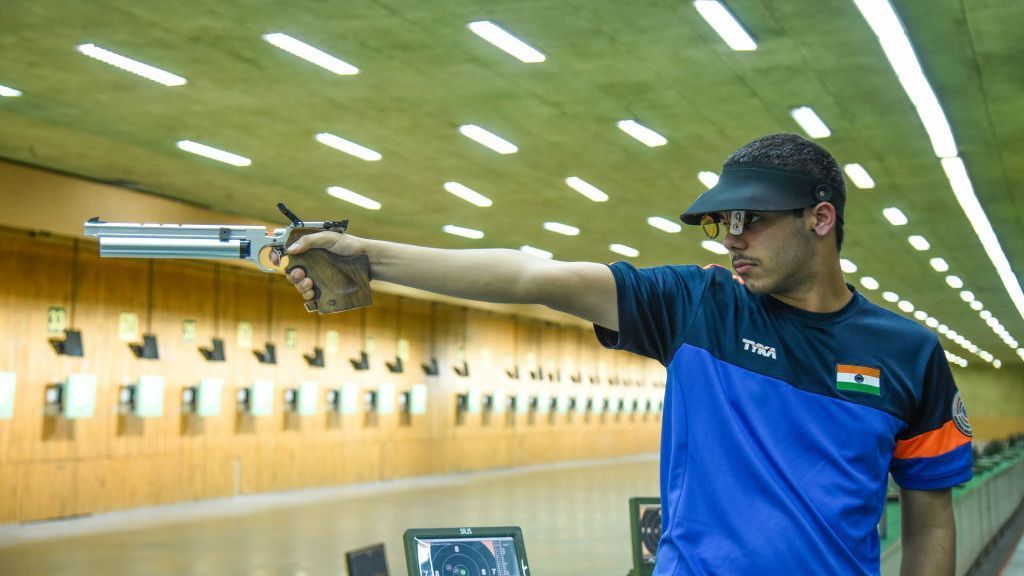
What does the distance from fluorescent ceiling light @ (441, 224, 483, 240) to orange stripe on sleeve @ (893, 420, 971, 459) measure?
1725cm

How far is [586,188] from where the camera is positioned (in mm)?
15680

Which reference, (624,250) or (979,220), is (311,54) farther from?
(624,250)

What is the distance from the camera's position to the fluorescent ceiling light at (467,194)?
15680 mm

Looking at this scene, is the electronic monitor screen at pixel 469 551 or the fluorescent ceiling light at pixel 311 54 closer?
the electronic monitor screen at pixel 469 551

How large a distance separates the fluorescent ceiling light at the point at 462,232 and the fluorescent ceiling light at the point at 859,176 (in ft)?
23.2

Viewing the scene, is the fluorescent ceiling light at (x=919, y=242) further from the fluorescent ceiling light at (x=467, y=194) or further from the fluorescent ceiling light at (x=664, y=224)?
the fluorescent ceiling light at (x=467, y=194)

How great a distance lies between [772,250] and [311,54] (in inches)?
330

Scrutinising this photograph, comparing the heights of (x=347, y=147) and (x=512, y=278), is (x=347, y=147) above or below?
above

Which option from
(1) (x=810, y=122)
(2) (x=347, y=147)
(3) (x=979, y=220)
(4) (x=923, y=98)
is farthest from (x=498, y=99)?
(3) (x=979, y=220)

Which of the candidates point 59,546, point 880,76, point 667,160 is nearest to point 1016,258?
point 667,160

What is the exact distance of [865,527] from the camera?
184 centimetres

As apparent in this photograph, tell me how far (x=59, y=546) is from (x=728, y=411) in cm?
1202

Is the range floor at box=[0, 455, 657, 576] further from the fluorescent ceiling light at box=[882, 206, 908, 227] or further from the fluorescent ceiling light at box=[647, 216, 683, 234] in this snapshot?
the fluorescent ceiling light at box=[882, 206, 908, 227]

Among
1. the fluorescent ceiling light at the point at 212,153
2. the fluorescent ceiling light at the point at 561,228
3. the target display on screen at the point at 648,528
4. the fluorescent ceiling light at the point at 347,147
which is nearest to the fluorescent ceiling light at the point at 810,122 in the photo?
the fluorescent ceiling light at the point at 347,147
